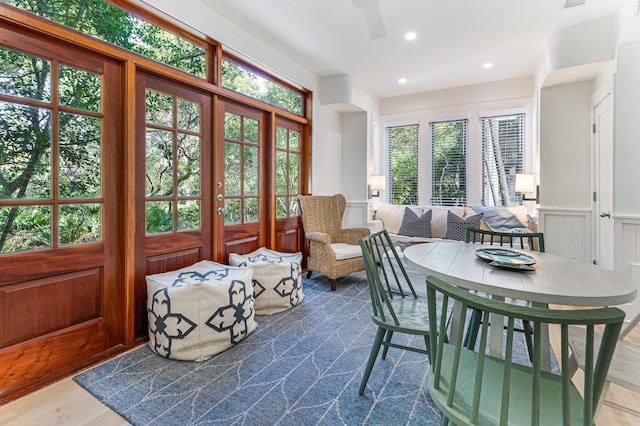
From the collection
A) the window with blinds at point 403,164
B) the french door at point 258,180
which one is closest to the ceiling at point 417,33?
the french door at point 258,180

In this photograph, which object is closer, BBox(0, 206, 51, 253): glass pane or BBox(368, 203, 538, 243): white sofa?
BBox(0, 206, 51, 253): glass pane

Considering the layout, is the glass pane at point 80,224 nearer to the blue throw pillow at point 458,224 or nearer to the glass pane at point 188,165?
the glass pane at point 188,165

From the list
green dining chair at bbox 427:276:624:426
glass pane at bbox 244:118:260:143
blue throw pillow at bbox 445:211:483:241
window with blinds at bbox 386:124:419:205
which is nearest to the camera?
green dining chair at bbox 427:276:624:426

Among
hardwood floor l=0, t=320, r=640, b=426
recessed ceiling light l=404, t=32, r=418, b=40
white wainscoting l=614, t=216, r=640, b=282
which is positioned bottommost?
hardwood floor l=0, t=320, r=640, b=426

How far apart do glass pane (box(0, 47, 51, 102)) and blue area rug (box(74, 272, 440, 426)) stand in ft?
5.49

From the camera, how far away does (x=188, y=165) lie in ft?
8.63

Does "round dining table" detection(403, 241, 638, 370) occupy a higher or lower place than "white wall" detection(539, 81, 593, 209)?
lower

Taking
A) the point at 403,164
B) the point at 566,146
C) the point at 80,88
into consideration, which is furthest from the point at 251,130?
the point at 566,146

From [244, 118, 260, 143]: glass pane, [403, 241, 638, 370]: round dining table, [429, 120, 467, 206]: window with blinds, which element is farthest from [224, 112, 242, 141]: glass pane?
[429, 120, 467, 206]: window with blinds

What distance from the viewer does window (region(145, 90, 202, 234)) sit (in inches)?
92.6

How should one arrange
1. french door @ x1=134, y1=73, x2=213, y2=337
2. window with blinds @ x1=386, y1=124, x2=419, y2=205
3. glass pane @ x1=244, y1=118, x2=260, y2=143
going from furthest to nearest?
window with blinds @ x1=386, y1=124, x2=419, y2=205 → glass pane @ x1=244, y1=118, x2=260, y2=143 → french door @ x1=134, y1=73, x2=213, y2=337

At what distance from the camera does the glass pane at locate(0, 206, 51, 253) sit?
167 cm

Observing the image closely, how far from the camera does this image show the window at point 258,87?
3.04 metres

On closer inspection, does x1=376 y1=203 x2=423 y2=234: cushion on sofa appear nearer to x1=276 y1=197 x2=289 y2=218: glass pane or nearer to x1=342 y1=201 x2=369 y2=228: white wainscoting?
x1=342 y1=201 x2=369 y2=228: white wainscoting
